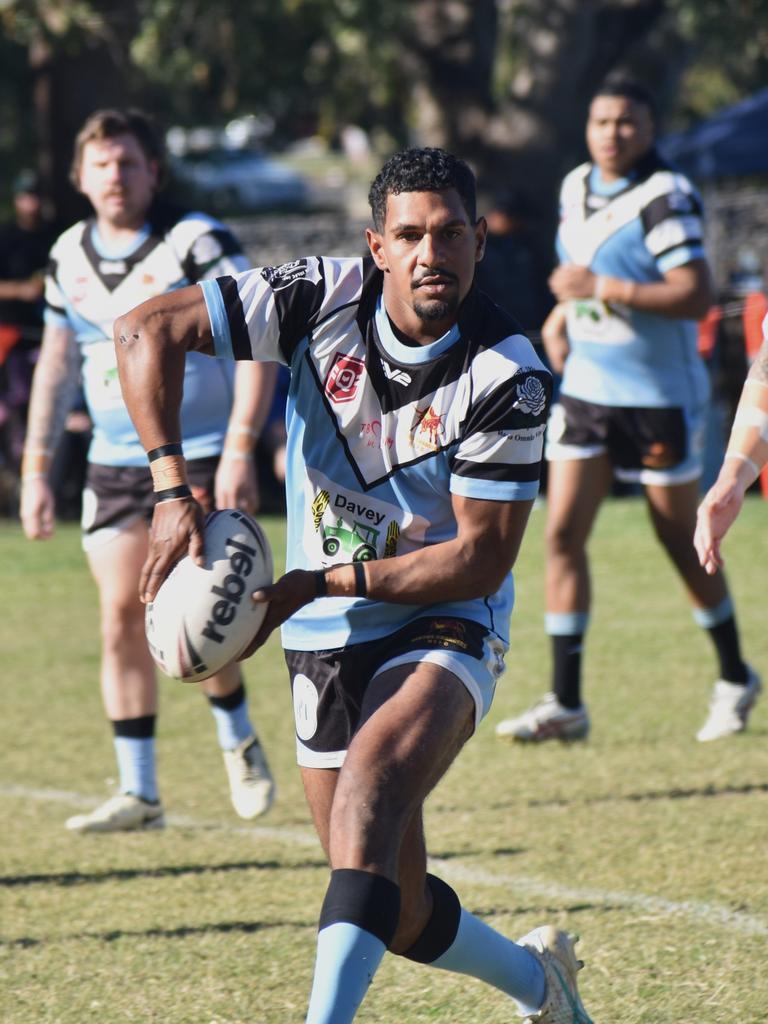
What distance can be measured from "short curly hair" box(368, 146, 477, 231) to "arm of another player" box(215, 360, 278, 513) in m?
1.68

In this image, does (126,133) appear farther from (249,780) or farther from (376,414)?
(376,414)

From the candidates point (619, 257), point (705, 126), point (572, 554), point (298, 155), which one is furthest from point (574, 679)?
point (298, 155)

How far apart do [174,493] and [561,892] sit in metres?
2.17

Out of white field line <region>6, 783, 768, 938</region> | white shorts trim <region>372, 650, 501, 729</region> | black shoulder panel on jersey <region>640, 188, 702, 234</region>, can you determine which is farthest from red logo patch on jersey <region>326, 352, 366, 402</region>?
black shoulder panel on jersey <region>640, 188, 702, 234</region>

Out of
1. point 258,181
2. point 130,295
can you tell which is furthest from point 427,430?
point 258,181

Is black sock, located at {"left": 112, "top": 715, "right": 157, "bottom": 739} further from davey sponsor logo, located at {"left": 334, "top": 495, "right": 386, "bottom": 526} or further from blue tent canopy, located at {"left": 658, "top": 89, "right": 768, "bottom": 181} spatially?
blue tent canopy, located at {"left": 658, "top": 89, "right": 768, "bottom": 181}

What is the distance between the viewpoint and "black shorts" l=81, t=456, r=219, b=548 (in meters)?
6.04

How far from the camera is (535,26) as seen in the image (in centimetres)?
1867

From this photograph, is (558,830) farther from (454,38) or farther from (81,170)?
(454,38)

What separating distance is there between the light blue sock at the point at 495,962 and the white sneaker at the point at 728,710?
3.34m

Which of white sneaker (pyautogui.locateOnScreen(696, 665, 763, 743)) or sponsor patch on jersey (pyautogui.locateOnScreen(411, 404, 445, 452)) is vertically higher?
sponsor patch on jersey (pyautogui.locateOnScreen(411, 404, 445, 452))

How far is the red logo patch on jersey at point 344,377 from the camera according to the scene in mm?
3906

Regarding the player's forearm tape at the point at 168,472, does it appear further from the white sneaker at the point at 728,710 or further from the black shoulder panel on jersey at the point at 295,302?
the white sneaker at the point at 728,710

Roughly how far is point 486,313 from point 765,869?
2408mm
